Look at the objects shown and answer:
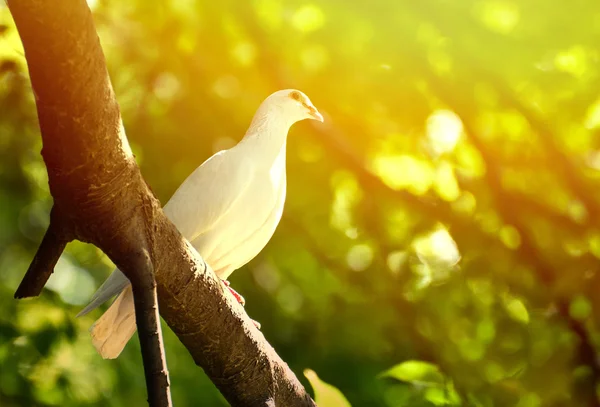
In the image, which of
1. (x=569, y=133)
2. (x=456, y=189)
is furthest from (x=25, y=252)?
(x=569, y=133)

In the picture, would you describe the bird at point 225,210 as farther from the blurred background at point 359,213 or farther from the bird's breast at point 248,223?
the blurred background at point 359,213

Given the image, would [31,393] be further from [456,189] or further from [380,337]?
[456,189]

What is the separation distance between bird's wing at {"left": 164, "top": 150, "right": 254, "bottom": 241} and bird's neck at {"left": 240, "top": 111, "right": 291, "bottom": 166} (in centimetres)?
6

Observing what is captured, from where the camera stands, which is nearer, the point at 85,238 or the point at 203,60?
the point at 85,238

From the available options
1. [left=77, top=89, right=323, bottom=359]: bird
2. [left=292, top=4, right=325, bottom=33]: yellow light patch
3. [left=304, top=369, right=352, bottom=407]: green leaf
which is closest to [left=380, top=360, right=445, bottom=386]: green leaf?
[left=304, top=369, right=352, bottom=407]: green leaf

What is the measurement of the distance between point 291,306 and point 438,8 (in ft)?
3.53

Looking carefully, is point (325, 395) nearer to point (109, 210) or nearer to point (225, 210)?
point (225, 210)

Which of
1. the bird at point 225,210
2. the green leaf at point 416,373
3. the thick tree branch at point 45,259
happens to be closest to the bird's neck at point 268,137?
the bird at point 225,210

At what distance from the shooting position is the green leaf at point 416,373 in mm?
2521

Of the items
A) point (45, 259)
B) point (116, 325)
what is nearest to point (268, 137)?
point (116, 325)

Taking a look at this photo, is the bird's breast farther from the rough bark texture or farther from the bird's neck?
the rough bark texture

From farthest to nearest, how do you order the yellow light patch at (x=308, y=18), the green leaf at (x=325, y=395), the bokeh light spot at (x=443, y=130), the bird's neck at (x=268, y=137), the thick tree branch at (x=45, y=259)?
1. the bokeh light spot at (x=443, y=130)
2. the yellow light patch at (x=308, y=18)
3. the green leaf at (x=325, y=395)
4. the bird's neck at (x=268, y=137)
5. the thick tree branch at (x=45, y=259)

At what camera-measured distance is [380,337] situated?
267 centimetres

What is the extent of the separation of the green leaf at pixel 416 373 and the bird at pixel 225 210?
100cm
